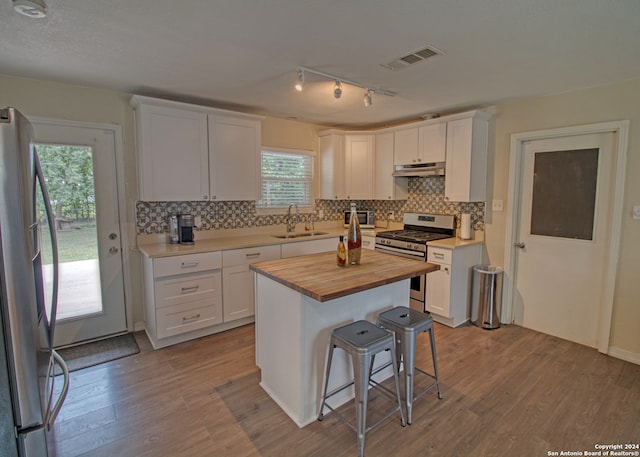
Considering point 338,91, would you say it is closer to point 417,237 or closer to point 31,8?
point 31,8

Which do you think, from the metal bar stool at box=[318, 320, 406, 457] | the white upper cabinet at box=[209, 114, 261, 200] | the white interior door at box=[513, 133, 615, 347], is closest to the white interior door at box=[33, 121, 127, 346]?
the white upper cabinet at box=[209, 114, 261, 200]

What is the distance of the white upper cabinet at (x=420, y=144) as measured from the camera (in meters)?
3.91

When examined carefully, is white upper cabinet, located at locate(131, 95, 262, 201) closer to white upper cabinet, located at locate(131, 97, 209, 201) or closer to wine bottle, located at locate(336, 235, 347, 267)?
white upper cabinet, located at locate(131, 97, 209, 201)

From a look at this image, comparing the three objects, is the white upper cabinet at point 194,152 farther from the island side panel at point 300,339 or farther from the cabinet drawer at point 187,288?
the island side panel at point 300,339

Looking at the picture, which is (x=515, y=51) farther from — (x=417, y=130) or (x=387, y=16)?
(x=417, y=130)

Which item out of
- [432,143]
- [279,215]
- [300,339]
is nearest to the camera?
[300,339]

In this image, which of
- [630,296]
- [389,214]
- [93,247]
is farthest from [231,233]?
[630,296]

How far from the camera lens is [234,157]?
371cm

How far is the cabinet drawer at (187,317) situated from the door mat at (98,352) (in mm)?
346

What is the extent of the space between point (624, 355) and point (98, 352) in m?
4.82

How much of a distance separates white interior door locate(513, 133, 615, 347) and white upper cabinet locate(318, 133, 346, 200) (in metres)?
2.25

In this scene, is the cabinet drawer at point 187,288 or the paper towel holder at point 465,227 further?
the paper towel holder at point 465,227

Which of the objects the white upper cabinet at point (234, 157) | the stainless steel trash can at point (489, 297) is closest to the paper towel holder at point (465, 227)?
the stainless steel trash can at point (489, 297)

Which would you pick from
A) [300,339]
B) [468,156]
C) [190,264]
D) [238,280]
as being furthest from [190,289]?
[468,156]
